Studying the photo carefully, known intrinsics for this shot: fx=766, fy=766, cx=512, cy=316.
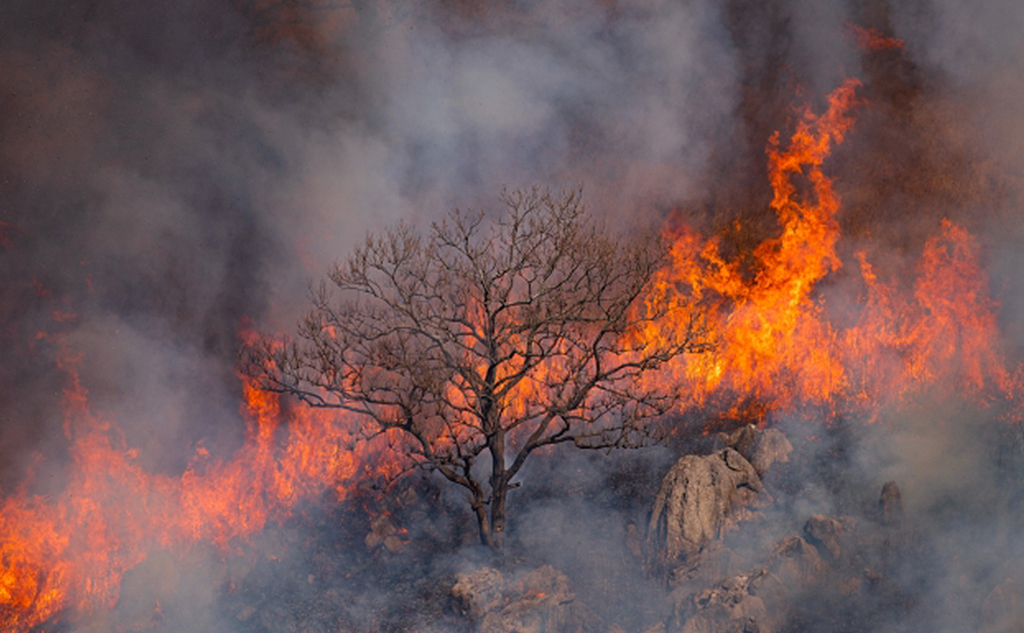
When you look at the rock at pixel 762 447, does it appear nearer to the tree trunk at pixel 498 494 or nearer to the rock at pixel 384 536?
the tree trunk at pixel 498 494

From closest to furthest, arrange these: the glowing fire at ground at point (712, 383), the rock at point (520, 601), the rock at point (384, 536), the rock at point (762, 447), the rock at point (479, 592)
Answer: the rock at point (520, 601), the rock at point (479, 592), the glowing fire at ground at point (712, 383), the rock at point (384, 536), the rock at point (762, 447)

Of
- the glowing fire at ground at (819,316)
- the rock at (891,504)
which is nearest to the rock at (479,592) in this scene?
the glowing fire at ground at (819,316)

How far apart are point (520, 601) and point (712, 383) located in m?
6.96

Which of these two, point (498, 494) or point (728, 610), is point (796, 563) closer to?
point (728, 610)

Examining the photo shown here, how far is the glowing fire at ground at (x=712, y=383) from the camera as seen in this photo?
45.0 feet

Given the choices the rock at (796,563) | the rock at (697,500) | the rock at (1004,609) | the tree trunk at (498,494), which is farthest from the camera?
the tree trunk at (498,494)

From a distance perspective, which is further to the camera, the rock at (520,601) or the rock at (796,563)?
the rock at (520,601)

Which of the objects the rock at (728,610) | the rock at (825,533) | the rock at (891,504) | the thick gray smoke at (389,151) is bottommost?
the rock at (728,610)

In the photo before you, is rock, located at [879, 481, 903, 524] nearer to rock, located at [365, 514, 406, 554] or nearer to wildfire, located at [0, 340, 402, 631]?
rock, located at [365, 514, 406, 554]

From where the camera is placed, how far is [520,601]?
Result: 12094 millimetres

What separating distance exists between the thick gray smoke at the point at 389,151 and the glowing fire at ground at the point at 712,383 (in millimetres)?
464

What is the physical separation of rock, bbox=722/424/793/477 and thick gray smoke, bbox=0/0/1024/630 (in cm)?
76

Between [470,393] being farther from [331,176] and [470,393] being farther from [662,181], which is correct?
[662,181]

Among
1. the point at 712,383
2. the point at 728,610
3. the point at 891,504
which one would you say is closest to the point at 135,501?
the point at 728,610
